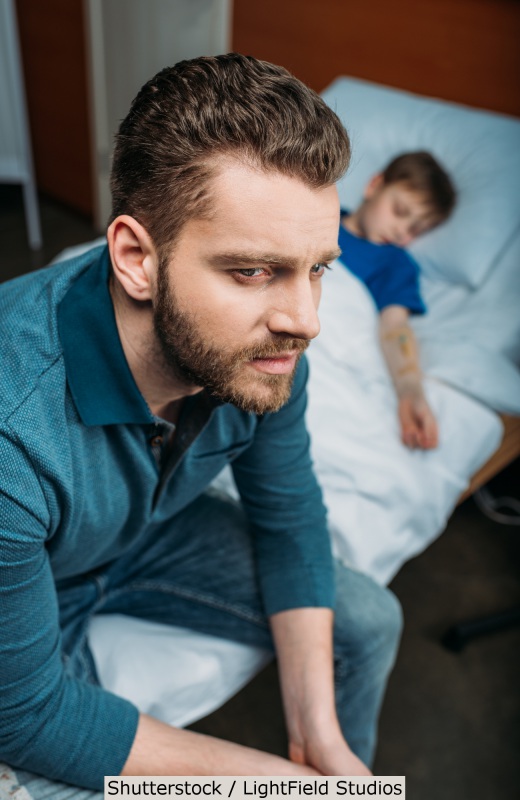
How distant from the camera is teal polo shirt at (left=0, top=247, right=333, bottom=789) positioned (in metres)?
0.78

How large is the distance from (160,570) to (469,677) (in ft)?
2.81

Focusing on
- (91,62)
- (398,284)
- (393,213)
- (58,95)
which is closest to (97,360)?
(398,284)

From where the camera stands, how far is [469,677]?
64.8 inches

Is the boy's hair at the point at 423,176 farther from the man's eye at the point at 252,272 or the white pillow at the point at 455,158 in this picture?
the man's eye at the point at 252,272

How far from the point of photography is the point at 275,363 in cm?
83

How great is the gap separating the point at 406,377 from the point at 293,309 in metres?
0.80

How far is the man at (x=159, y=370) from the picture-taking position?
0.75m

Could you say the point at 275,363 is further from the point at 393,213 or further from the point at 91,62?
the point at 91,62

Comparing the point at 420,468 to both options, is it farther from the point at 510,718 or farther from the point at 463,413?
the point at 510,718

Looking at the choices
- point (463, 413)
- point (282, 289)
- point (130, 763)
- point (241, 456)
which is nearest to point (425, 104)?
point (463, 413)

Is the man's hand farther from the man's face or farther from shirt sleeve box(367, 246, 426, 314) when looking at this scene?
shirt sleeve box(367, 246, 426, 314)

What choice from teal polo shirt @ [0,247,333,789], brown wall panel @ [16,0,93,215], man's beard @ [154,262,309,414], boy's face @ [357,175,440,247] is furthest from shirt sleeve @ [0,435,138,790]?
brown wall panel @ [16,0,93,215]

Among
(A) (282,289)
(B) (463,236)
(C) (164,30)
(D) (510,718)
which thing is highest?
(A) (282,289)

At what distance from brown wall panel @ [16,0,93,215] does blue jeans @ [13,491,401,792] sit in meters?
2.45
